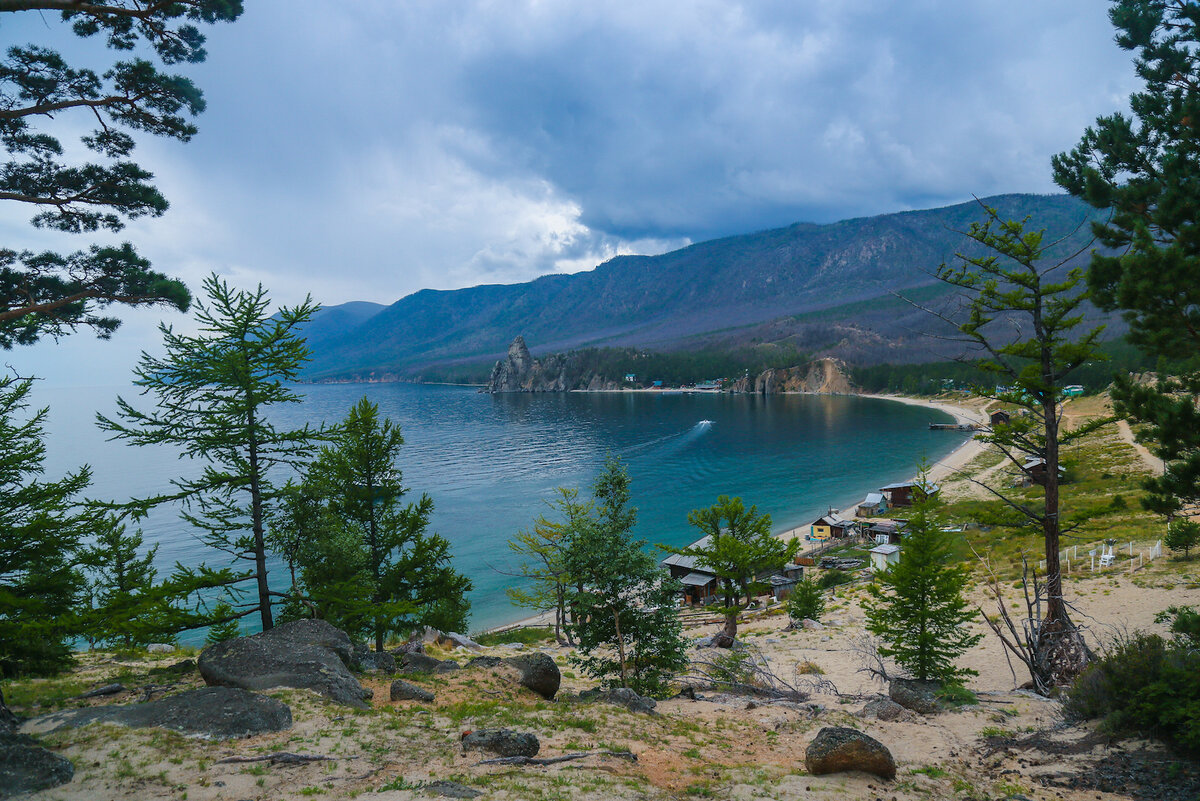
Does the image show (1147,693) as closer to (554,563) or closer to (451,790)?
(451,790)

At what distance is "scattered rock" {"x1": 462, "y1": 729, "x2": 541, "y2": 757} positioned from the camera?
31.4 ft

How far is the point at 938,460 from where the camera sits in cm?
8125

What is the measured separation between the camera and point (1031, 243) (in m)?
14.0

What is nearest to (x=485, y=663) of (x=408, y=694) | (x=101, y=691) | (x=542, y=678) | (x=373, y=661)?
(x=542, y=678)

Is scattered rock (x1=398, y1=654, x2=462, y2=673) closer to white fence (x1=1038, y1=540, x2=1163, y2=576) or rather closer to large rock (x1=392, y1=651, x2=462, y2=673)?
large rock (x1=392, y1=651, x2=462, y2=673)

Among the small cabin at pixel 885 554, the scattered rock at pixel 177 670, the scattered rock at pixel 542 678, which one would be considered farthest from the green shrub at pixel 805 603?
the scattered rock at pixel 177 670

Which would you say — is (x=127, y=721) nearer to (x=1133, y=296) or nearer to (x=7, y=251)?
(x=7, y=251)

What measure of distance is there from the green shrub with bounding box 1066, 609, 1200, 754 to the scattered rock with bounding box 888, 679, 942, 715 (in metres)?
3.08

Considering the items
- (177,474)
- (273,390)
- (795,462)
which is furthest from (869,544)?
(177,474)

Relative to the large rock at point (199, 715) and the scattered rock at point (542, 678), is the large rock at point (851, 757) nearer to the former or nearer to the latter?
the scattered rock at point (542, 678)

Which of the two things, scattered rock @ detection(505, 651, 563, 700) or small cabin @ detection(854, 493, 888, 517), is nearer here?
scattered rock @ detection(505, 651, 563, 700)

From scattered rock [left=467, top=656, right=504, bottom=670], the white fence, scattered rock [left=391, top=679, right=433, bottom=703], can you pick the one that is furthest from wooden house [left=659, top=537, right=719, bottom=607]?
scattered rock [left=391, top=679, right=433, bottom=703]

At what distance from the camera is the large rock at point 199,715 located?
9867 mm

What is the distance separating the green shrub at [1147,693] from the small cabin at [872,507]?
4810 cm
